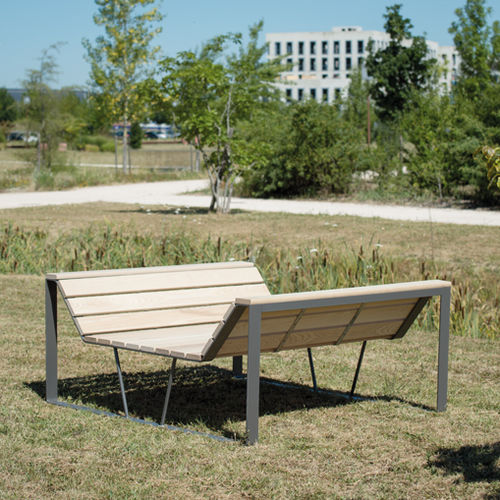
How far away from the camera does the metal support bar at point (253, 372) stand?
3.64 meters

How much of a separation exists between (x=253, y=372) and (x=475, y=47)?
21.0 metres

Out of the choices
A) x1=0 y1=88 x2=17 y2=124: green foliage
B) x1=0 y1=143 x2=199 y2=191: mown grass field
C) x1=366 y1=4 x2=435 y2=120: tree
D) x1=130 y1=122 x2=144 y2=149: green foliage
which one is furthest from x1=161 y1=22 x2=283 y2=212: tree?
x1=0 y1=88 x2=17 y2=124: green foliage

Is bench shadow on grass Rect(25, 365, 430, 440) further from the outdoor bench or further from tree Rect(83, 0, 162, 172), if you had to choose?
tree Rect(83, 0, 162, 172)

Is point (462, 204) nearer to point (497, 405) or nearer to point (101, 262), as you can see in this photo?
point (101, 262)

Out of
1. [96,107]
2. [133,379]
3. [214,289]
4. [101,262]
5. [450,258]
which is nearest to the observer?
[214,289]

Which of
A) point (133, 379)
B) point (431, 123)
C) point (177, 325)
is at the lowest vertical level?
point (133, 379)

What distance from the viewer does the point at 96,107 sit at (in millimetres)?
28219

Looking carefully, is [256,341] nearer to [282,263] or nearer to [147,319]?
[147,319]

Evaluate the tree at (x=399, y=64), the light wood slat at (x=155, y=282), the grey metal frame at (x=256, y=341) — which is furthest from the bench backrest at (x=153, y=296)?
the tree at (x=399, y=64)

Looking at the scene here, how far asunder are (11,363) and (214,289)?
159 centimetres

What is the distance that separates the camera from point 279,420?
4.23 meters

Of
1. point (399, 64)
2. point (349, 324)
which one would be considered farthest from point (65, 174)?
point (349, 324)

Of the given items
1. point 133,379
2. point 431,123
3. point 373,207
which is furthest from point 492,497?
point 431,123

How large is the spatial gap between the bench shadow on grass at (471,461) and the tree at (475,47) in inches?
616
